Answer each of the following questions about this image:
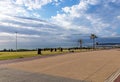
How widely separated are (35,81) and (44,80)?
0.74m

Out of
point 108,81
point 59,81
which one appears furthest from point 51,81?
point 108,81

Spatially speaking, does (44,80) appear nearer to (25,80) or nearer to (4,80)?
(25,80)

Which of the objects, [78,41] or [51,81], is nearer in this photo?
[51,81]

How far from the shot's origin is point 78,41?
185 meters

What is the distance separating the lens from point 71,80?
15570mm

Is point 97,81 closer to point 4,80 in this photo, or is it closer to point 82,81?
point 82,81

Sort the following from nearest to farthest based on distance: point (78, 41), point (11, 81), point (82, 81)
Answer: point (11, 81) < point (82, 81) < point (78, 41)

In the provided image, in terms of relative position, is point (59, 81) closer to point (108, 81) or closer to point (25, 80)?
point (25, 80)

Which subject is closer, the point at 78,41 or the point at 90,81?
the point at 90,81

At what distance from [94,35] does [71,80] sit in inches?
7120

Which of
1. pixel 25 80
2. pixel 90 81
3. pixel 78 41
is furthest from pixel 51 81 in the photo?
pixel 78 41

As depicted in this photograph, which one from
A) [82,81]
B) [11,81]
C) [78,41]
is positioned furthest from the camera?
[78,41]

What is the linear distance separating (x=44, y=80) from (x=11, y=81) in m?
2.00

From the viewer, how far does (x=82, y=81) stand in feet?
50.9
